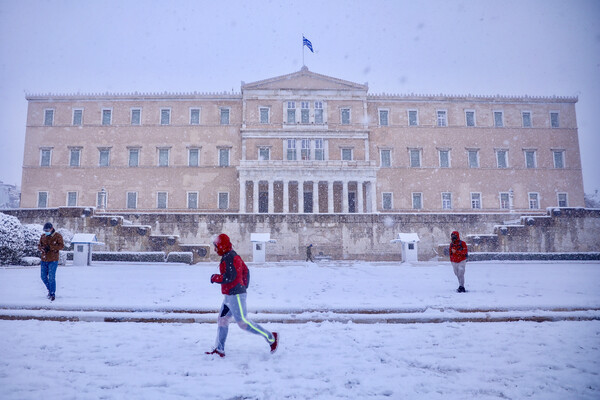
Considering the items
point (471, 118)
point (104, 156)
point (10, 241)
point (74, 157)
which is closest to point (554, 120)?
point (471, 118)

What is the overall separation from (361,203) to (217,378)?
29.6 metres

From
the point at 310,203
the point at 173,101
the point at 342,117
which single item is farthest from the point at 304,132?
the point at 173,101

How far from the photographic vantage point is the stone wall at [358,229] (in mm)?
21078

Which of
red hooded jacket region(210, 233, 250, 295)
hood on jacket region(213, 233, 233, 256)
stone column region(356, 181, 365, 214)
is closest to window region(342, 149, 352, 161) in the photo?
stone column region(356, 181, 365, 214)

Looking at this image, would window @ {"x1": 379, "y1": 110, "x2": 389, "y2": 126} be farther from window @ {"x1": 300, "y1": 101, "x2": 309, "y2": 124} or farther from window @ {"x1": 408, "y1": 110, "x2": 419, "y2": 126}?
window @ {"x1": 300, "y1": 101, "x2": 309, "y2": 124}

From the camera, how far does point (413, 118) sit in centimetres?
3831

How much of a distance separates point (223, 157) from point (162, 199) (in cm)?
686

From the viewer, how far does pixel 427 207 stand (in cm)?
3691

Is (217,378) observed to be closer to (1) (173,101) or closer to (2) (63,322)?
(2) (63,322)

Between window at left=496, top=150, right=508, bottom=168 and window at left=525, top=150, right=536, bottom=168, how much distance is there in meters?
2.03

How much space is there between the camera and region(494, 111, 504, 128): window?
1517 inches

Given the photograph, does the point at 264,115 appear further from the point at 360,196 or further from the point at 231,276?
the point at 231,276

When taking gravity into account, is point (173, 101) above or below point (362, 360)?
above

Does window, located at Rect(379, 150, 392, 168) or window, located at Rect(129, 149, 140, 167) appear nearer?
window, located at Rect(129, 149, 140, 167)
